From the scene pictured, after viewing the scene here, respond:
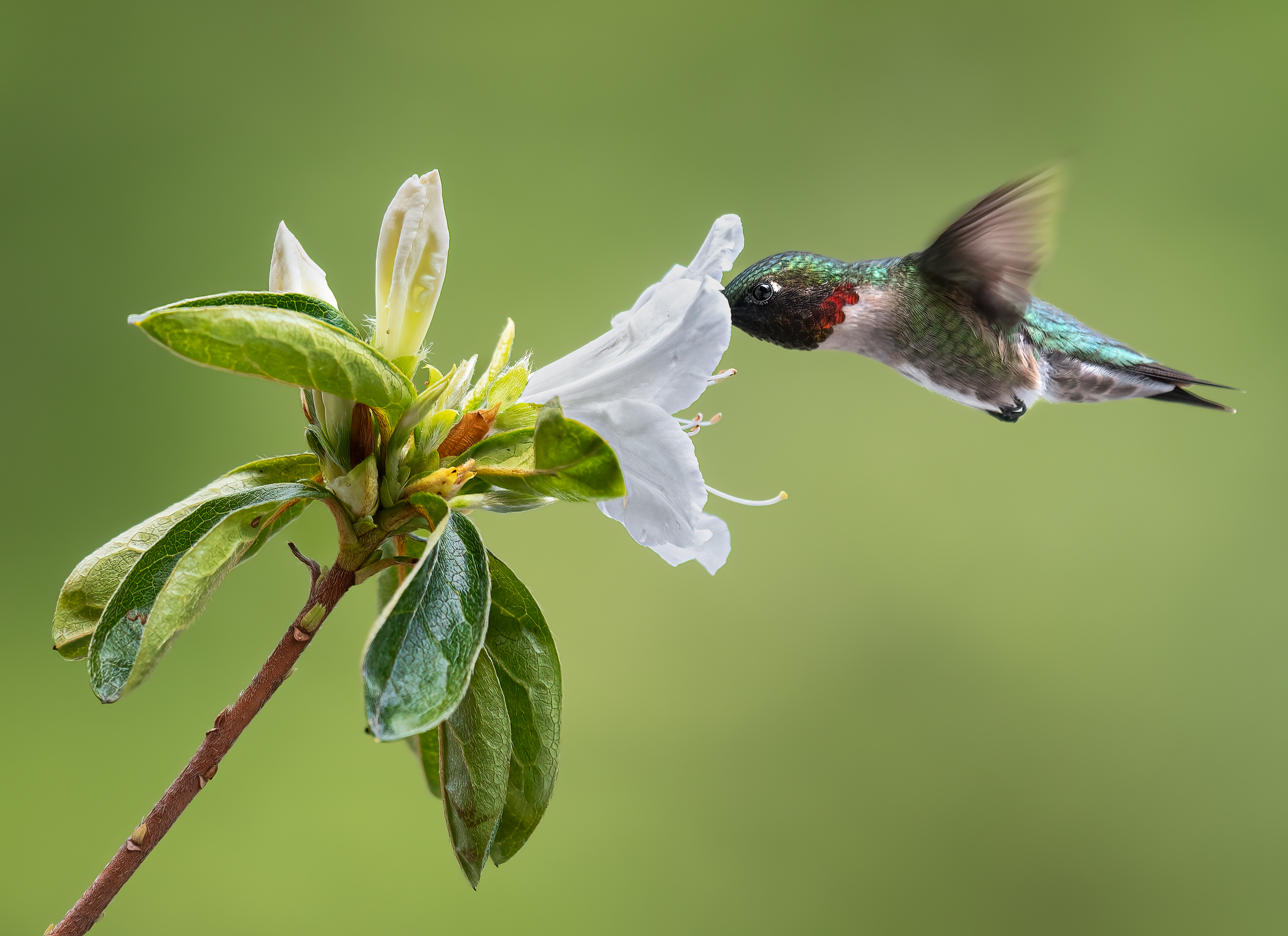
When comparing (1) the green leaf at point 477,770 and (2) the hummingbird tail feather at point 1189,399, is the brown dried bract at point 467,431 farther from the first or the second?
(2) the hummingbird tail feather at point 1189,399

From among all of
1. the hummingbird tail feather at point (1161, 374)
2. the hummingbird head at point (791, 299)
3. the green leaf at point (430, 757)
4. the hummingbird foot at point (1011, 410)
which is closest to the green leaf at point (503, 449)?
the green leaf at point (430, 757)

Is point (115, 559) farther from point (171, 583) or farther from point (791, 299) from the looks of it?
point (791, 299)

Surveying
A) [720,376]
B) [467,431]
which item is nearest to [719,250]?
[720,376]

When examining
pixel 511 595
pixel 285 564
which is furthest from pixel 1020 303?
pixel 285 564

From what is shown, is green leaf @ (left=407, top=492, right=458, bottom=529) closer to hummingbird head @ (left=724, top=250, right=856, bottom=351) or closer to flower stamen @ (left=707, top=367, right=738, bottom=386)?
flower stamen @ (left=707, top=367, right=738, bottom=386)

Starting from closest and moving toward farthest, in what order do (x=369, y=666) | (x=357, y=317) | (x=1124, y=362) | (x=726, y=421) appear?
(x=369, y=666) < (x=1124, y=362) < (x=357, y=317) < (x=726, y=421)

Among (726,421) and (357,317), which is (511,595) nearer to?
(357,317)

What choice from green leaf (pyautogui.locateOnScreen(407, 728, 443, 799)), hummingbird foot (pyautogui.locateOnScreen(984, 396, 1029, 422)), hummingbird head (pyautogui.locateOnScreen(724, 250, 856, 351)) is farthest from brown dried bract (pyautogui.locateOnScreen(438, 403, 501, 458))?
hummingbird foot (pyautogui.locateOnScreen(984, 396, 1029, 422))
